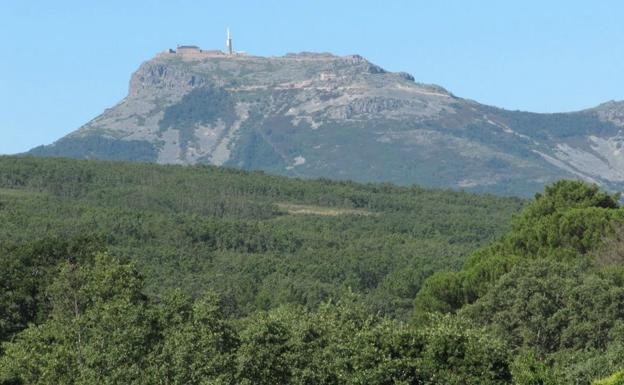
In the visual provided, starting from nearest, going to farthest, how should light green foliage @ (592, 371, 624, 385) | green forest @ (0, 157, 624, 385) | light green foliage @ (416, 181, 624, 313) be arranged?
light green foliage @ (592, 371, 624, 385), green forest @ (0, 157, 624, 385), light green foliage @ (416, 181, 624, 313)

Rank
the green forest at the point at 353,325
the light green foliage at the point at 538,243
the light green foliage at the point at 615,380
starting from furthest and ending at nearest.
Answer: the light green foliage at the point at 538,243, the green forest at the point at 353,325, the light green foliage at the point at 615,380

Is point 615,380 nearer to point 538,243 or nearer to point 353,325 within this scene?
point 353,325

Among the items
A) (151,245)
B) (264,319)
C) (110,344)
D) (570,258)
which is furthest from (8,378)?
(151,245)

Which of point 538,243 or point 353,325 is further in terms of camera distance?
point 538,243

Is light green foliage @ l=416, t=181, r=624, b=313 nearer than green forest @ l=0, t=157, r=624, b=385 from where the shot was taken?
No

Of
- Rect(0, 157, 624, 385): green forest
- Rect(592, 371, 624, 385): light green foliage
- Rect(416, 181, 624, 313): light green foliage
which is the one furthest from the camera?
Rect(416, 181, 624, 313): light green foliage

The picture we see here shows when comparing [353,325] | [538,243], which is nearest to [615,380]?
[353,325]

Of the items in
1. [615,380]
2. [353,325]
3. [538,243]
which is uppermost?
[538,243]

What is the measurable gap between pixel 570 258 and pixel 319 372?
31.5m

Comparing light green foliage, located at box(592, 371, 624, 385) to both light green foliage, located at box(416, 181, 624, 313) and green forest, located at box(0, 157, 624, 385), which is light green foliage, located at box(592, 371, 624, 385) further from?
light green foliage, located at box(416, 181, 624, 313)

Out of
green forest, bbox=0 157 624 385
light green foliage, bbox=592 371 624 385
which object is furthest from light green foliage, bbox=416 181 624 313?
light green foliage, bbox=592 371 624 385

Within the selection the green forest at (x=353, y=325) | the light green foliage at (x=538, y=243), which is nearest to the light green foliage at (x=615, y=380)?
the green forest at (x=353, y=325)

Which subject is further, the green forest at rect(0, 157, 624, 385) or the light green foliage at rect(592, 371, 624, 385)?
the green forest at rect(0, 157, 624, 385)

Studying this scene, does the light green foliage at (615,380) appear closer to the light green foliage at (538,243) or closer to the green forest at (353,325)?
the green forest at (353,325)
